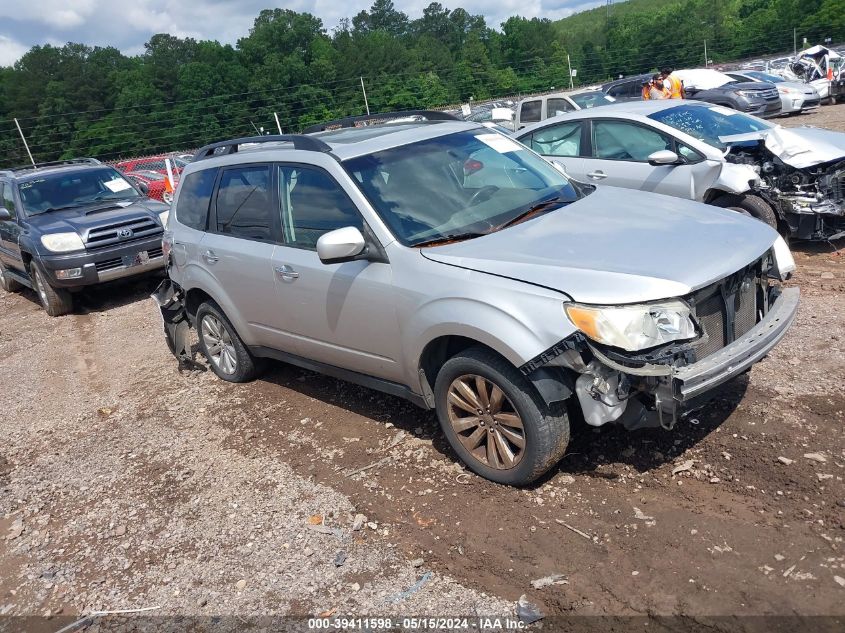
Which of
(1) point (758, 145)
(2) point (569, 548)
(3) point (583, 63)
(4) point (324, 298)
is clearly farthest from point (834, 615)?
(3) point (583, 63)

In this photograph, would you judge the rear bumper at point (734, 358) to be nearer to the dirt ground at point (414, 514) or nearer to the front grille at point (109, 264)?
the dirt ground at point (414, 514)

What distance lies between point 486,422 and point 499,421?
0.32 ft

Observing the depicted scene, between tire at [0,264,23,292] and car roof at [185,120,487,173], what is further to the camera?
tire at [0,264,23,292]

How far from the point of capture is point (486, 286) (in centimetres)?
364

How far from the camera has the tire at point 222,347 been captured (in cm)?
585

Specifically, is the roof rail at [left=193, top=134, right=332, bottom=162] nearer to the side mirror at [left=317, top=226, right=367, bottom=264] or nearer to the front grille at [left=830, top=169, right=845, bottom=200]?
the side mirror at [left=317, top=226, right=367, bottom=264]

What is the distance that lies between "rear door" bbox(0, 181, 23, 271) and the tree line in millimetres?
15369

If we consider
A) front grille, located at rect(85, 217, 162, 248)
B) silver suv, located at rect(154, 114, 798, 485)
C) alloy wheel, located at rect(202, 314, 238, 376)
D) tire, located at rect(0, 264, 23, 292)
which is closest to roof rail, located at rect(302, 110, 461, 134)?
silver suv, located at rect(154, 114, 798, 485)

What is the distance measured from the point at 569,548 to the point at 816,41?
148 feet

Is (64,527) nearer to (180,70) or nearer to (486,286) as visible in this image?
(486,286)

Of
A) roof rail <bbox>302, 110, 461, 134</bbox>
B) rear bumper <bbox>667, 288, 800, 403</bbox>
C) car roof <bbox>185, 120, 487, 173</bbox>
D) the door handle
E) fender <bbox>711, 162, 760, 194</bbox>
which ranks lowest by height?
rear bumper <bbox>667, 288, 800, 403</bbox>

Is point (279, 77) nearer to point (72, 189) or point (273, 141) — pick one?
point (72, 189)

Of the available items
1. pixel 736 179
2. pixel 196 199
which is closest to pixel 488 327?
pixel 196 199

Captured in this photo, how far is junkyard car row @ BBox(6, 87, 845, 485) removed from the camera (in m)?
3.41
